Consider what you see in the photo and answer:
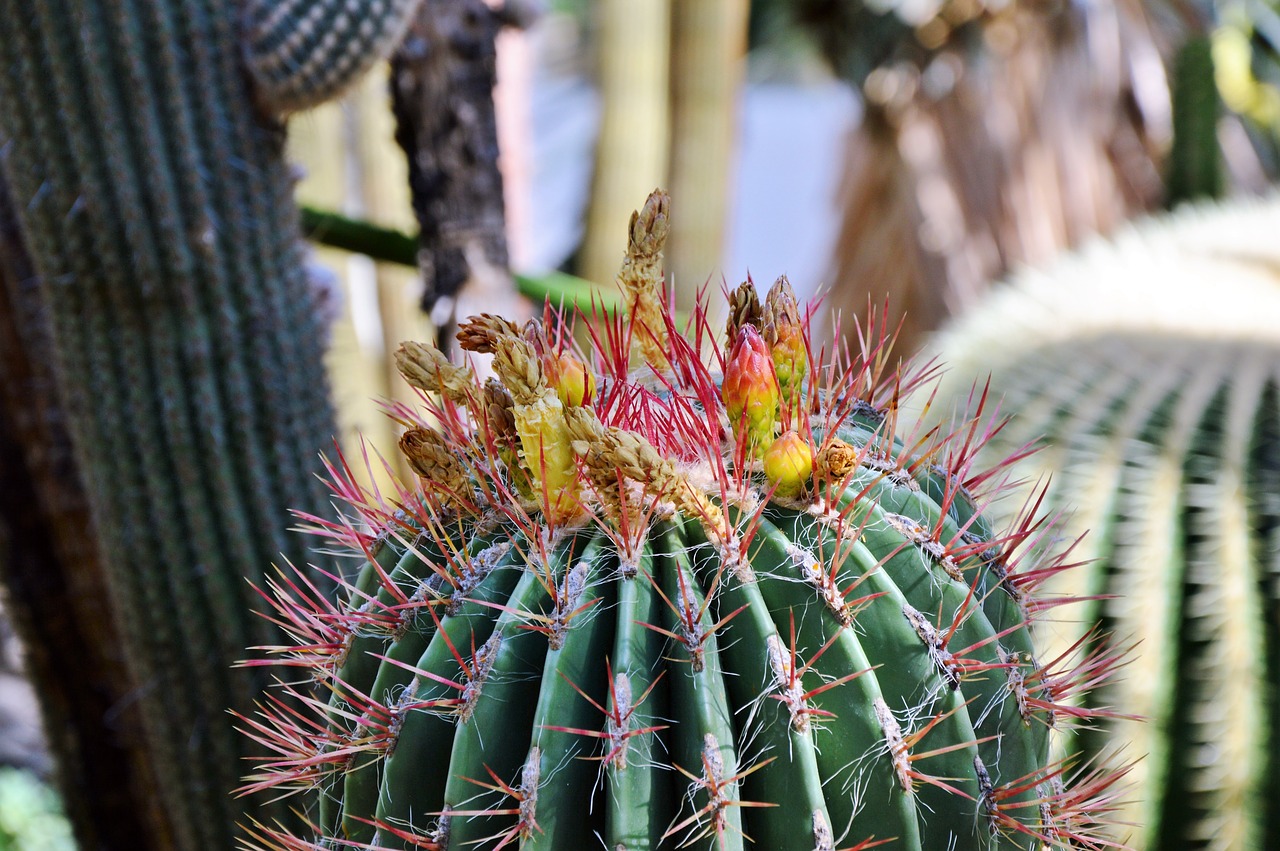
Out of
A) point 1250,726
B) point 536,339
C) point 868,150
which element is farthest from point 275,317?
point 868,150

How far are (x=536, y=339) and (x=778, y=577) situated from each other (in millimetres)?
267

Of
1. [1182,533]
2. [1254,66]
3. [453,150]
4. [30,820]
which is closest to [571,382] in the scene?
[453,150]

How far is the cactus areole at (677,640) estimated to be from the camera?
2.14 feet

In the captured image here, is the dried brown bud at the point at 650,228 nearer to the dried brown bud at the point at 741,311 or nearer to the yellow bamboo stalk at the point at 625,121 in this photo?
the dried brown bud at the point at 741,311

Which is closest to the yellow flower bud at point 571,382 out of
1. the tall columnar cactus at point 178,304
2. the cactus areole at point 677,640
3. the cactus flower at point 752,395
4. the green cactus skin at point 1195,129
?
the cactus areole at point 677,640

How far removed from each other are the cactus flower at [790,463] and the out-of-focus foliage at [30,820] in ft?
6.48

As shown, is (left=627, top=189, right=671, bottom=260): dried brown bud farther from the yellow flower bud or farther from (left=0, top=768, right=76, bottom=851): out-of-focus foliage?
(left=0, top=768, right=76, bottom=851): out-of-focus foliage

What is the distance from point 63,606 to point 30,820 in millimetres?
1031

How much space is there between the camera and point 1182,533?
5.01 feet

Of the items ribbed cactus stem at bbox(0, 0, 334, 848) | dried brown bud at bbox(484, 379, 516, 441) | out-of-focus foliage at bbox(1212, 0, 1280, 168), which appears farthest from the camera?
out-of-focus foliage at bbox(1212, 0, 1280, 168)

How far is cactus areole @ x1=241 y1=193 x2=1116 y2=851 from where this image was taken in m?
0.65

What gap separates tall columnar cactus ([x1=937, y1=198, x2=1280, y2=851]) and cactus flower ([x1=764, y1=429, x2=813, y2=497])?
0.71 metres

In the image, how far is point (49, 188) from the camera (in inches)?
50.1

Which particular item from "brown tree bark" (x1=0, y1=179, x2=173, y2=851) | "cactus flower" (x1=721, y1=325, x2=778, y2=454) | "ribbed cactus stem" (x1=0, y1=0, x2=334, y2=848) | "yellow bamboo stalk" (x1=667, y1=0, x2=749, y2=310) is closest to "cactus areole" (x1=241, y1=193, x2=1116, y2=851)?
"cactus flower" (x1=721, y1=325, x2=778, y2=454)
